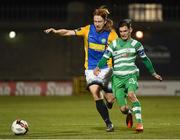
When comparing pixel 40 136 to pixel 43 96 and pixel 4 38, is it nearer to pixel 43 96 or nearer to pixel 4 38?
pixel 43 96

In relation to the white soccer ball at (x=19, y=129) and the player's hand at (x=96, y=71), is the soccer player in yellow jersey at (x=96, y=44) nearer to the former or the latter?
the player's hand at (x=96, y=71)

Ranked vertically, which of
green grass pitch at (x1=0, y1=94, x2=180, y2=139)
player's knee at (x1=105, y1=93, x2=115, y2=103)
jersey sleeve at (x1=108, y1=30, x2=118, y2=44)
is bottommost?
green grass pitch at (x1=0, y1=94, x2=180, y2=139)

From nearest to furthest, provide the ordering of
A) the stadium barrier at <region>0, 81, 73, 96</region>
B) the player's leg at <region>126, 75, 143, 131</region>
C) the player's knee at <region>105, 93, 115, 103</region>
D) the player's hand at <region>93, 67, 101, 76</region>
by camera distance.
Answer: the player's leg at <region>126, 75, 143, 131</region>
the player's hand at <region>93, 67, 101, 76</region>
the player's knee at <region>105, 93, 115, 103</region>
the stadium barrier at <region>0, 81, 73, 96</region>

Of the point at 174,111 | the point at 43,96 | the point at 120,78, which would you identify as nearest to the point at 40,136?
the point at 120,78

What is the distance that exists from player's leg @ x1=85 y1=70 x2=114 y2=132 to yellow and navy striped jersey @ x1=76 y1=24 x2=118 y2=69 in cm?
25

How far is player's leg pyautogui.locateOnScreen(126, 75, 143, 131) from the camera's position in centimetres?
1271

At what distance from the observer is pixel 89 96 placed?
28.3 m

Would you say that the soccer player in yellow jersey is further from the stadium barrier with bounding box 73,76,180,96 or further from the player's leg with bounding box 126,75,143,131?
the stadium barrier with bounding box 73,76,180,96

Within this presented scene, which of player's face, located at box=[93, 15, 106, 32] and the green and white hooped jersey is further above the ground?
player's face, located at box=[93, 15, 106, 32]

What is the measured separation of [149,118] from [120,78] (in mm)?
3958

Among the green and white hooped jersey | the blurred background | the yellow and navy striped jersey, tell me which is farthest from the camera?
the blurred background

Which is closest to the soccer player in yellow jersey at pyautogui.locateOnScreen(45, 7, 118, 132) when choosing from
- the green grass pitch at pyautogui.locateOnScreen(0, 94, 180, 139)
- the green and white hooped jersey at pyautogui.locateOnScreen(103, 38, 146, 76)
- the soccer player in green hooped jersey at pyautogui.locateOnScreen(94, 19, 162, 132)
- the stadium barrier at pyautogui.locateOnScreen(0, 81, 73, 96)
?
the soccer player in green hooped jersey at pyautogui.locateOnScreen(94, 19, 162, 132)

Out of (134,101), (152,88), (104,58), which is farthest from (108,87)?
(152,88)

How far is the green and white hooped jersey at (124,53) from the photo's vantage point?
512 inches
